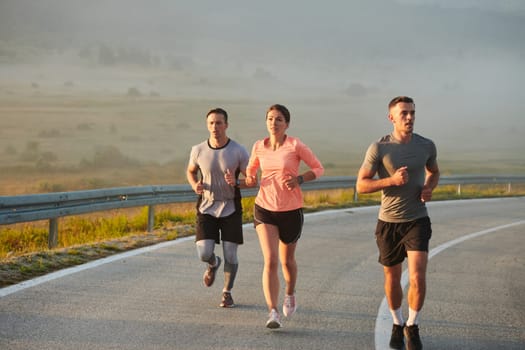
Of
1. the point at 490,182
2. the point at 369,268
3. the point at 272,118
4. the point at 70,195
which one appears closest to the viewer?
the point at 272,118

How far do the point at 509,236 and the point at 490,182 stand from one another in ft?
46.0

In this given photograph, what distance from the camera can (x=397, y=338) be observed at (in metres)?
6.03

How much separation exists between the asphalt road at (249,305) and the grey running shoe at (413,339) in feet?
0.80

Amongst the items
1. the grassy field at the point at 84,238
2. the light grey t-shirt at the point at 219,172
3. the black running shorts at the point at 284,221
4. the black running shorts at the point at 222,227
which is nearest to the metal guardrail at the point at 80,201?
the grassy field at the point at 84,238

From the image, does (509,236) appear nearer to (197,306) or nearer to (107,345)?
(197,306)

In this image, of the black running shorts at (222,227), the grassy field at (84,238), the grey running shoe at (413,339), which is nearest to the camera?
the grey running shoe at (413,339)

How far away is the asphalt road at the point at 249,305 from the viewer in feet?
19.9

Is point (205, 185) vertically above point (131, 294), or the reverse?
point (205, 185)

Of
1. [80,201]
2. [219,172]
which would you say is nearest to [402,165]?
[219,172]

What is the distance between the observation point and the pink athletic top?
21.8 feet

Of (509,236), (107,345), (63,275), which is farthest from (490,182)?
(107,345)

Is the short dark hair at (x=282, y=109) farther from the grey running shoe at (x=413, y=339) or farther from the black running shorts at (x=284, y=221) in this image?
the grey running shoe at (x=413, y=339)

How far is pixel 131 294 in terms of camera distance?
770 centimetres

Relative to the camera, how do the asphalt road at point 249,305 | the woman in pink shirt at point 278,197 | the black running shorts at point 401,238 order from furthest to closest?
the woman in pink shirt at point 278,197, the asphalt road at point 249,305, the black running shorts at point 401,238
